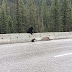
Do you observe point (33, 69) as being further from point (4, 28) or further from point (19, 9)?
point (19, 9)

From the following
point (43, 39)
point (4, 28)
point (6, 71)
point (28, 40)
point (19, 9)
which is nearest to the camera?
point (6, 71)

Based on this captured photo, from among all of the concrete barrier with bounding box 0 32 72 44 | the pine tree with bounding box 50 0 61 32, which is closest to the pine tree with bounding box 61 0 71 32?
the pine tree with bounding box 50 0 61 32

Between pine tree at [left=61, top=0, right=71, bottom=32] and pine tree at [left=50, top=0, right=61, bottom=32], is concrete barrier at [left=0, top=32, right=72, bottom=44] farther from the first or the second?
pine tree at [left=50, top=0, right=61, bottom=32]

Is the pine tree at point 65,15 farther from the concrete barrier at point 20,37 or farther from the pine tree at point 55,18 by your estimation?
the concrete barrier at point 20,37

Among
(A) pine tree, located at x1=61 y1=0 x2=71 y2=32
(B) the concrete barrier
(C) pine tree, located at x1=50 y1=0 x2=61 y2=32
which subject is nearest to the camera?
(B) the concrete barrier

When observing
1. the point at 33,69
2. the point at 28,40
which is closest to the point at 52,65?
the point at 33,69

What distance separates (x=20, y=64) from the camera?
724 centimetres

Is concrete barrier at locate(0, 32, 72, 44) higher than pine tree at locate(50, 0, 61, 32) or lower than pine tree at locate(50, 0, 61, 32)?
lower

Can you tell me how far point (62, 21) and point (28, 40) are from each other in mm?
40530

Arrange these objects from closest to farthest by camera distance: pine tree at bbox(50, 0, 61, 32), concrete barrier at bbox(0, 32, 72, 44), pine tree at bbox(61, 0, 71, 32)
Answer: concrete barrier at bbox(0, 32, 72, 44), pine tree at bbox(61, 0, 71, 32), pine tree at bbox(50, 0, 61, 32)

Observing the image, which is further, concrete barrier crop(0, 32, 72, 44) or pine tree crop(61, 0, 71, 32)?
pine tree crop(61, 0, 71, 32)

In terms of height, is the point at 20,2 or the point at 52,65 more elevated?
the point at 20,2

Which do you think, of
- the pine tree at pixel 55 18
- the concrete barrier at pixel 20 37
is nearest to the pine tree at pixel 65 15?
the pine tree at pixel 55 18

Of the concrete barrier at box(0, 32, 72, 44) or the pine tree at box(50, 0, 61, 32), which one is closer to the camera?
the concrete barrier at box(0, 32, 72, 44)
